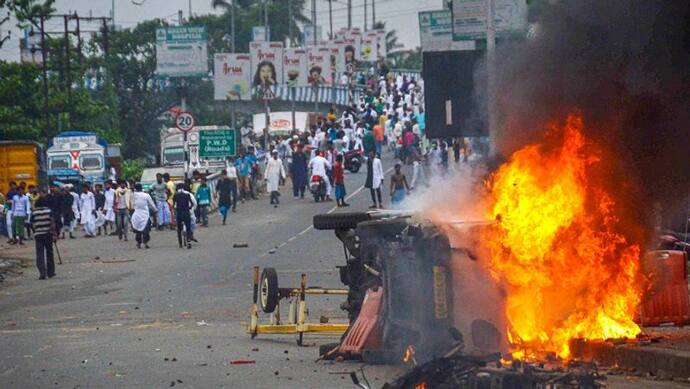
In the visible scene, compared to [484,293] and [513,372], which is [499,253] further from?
[513,372]

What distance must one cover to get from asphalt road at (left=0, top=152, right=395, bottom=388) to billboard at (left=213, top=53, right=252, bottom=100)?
63.3 ft

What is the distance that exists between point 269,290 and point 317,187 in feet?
98.4

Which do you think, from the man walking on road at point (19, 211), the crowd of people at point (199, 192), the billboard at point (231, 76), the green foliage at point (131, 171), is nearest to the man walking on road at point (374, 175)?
the crowd of people at point (199, 192)

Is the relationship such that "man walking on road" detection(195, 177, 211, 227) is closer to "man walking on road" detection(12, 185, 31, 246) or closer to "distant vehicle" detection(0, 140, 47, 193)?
"man walking on road" detection(12, 185, 31, 246)

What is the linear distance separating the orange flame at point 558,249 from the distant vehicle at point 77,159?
135 ft

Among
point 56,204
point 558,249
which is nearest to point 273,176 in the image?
point 56,204

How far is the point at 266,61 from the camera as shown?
59688 millimetres

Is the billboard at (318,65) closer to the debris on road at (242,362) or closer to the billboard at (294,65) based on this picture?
the billboard at (294,65)

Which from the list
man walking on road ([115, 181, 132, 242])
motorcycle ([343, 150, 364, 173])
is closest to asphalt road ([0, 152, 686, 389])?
man walking on road ([115, 181, 132, 242])

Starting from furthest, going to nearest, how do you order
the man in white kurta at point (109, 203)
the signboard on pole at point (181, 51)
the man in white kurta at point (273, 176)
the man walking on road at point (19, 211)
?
the signboard on pole at point (181, 51) → the man in white kurta at point (273, 176) → the man in white kurta at point (109, 203) → the man walking on road at point (19, 211)

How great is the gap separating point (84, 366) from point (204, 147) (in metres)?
32.9

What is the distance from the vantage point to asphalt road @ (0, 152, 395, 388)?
1446 cm

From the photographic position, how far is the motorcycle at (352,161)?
5903cm

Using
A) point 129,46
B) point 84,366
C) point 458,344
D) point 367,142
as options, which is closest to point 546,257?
point 458,344
